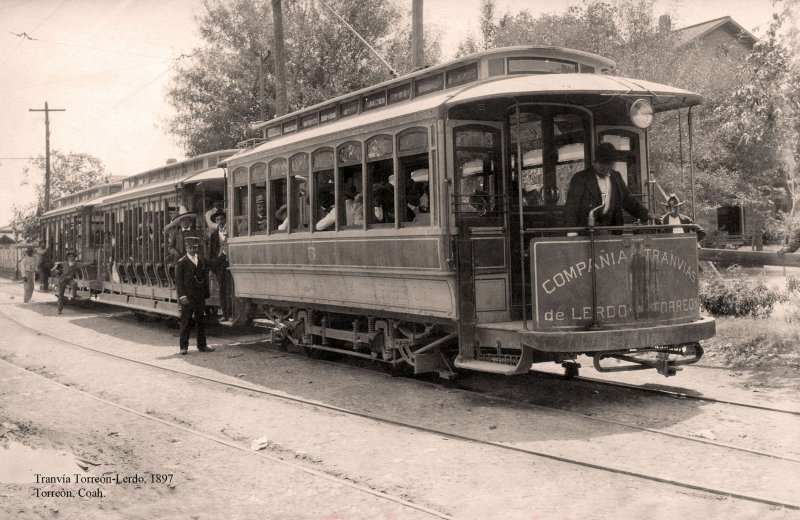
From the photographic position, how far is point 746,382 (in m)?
8.80

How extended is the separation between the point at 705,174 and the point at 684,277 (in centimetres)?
1287

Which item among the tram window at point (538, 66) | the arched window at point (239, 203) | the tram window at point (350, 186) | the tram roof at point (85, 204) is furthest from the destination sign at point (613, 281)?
the tram roof at point (85, 204)

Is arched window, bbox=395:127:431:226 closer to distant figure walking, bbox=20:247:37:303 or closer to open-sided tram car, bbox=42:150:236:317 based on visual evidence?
open-sided tram car, bbox=42:150:236:317

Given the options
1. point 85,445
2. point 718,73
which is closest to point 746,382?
point 85,445

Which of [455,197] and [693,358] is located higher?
[455,197]

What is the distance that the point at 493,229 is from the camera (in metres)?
8.45

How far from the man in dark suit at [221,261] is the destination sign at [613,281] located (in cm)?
796

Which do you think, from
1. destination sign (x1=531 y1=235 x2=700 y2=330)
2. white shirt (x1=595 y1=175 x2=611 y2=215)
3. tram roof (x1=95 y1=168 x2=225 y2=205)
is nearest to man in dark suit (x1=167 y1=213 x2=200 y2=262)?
tram roof (x1=95 y1=168 x2=225 y2=205)

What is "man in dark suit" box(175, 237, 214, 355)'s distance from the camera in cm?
1247

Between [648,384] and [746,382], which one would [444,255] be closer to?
[648,384]

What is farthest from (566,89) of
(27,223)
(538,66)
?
(27,223)

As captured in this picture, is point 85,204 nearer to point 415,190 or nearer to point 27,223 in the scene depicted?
point 415,190

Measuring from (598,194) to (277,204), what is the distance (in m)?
5.40

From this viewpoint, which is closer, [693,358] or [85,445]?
[85,445]
